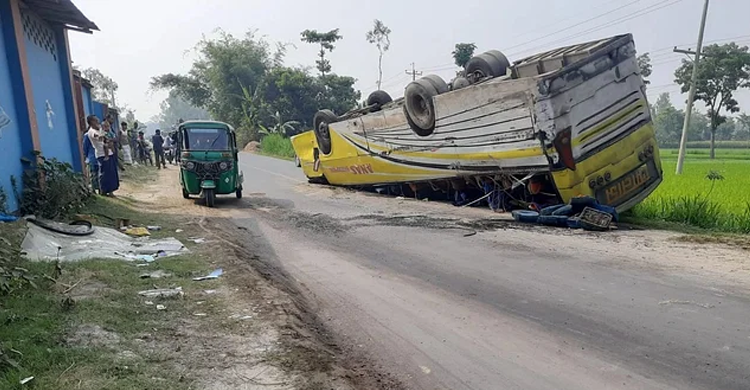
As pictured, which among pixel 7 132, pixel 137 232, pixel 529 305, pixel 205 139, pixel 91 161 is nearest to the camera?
pixel 529 305

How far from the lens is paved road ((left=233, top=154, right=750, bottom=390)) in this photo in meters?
3.58

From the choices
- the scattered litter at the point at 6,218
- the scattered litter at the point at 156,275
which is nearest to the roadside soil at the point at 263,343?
the scattered litter at the point at 156,275

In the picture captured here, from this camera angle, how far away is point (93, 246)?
6594mm

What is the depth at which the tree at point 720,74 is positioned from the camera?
1551 inches

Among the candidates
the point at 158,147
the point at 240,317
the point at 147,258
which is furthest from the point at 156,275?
the point at 158,147

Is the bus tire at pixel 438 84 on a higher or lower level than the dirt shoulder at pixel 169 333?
higher

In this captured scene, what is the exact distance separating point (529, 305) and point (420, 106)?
791 centimetres

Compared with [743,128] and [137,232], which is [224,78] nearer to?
[137,232]

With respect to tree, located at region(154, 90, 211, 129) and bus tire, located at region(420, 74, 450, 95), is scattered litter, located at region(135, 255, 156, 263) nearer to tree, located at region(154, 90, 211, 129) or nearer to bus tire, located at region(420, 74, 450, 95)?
bus tire, located at region(420, 74, 450, 95)

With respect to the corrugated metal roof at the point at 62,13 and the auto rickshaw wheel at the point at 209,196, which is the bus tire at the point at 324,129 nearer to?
the auto rickshaw wheel at the point at 209,196

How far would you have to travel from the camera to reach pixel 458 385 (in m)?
3.42

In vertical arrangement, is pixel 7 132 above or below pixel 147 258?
above

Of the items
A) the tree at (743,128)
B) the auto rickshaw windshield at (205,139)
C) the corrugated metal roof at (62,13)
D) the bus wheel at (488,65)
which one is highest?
the corrugated metal roof at (62,13)

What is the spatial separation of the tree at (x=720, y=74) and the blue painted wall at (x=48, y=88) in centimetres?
4259
